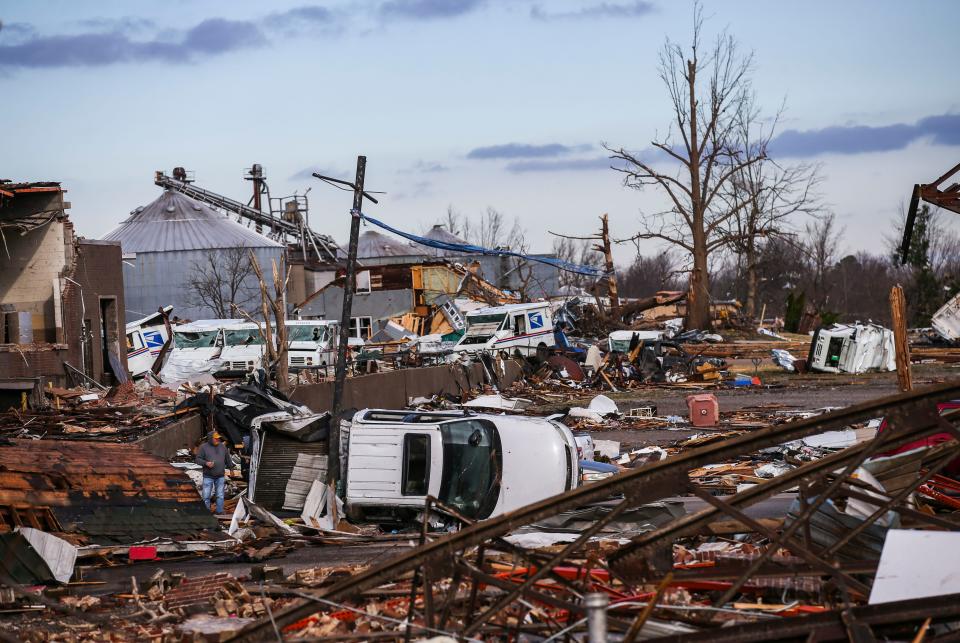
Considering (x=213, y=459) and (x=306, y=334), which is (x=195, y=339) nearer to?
(x=306, y=334)

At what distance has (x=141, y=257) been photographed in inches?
2596

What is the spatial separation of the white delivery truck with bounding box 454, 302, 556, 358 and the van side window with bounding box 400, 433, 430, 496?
25071 millimetres

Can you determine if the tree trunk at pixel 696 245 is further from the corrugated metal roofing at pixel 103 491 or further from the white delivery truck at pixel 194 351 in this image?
the corrugated metal roofing at pixel 103 491

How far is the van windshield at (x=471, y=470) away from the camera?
1458 centimetres

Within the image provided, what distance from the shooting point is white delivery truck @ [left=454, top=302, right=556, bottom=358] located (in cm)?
4019

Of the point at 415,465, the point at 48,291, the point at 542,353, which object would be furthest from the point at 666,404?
the point at 415,465

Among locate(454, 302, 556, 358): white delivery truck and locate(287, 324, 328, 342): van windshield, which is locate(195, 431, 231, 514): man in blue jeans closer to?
locate(287, 324, 328, 342): van windshield

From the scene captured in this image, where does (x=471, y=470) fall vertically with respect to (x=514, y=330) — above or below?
below

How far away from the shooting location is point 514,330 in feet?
134

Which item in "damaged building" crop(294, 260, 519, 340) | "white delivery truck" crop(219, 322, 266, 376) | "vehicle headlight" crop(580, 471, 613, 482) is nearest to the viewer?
"vehicle headlight" crop(580, 471, 613, 482)

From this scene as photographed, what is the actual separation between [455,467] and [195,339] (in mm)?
23697

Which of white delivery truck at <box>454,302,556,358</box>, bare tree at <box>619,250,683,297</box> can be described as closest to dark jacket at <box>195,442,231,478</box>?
white delivery truck at <box>454,302,556,358</box>

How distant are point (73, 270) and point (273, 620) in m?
25.7

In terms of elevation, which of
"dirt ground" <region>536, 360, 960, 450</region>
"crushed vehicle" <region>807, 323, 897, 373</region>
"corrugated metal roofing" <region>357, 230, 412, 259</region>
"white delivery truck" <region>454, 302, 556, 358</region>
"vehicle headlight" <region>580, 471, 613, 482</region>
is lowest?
"dirt ground" <region>536, 360, 960, 450</region>
